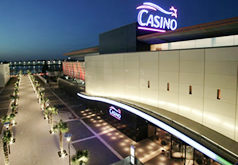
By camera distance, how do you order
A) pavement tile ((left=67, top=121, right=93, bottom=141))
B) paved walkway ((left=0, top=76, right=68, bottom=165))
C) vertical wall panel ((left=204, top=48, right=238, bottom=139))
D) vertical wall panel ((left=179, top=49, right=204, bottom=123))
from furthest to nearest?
pavement tile ((left=67, top=121, right=93, bottom=141)) → paved walkway ((left=0, top=76, right=68, bottom=165)) → vertical wall panel ((left=179, top=49, right=204, bottom=123)) → vertical wall panel ((left=204, top=48, right=238, bottom=139))

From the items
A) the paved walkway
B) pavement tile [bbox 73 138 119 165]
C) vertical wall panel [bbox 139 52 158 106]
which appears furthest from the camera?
vertical wall panel [bbox 139 52 158 106]

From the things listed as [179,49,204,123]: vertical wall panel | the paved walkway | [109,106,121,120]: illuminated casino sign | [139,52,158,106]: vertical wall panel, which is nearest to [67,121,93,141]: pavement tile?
the paved walkway

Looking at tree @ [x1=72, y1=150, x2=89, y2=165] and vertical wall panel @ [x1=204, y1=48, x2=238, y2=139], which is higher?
vertical wall panel @ [x1=204, y1=48, x2=238, y2=139]

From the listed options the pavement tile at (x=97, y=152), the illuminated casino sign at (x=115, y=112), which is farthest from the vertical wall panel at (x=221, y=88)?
the illuminated casino sign at (x=115, y=112)

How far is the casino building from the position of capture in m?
9.45

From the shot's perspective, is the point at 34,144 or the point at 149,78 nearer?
the point at 149,78

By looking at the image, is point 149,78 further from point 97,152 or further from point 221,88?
point 97,152

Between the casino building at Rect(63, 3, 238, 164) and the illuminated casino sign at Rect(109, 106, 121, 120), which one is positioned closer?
the casino building at Rect(63, 3, 238, 164)

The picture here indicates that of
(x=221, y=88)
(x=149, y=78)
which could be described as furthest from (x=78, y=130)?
(x=221, y=88)

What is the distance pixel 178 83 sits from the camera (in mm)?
12773

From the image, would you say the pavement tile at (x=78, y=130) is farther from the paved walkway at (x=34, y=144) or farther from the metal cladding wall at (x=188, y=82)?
the metal cladding wall at (x=188, y=82)

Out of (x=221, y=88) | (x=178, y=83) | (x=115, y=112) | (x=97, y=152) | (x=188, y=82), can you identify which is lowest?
(x=97, y=152)

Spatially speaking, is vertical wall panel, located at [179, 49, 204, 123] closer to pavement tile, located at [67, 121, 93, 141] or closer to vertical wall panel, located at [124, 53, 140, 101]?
vertical wall panel, located at [124, 53, 140, 101]

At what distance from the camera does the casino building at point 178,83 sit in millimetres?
9453
